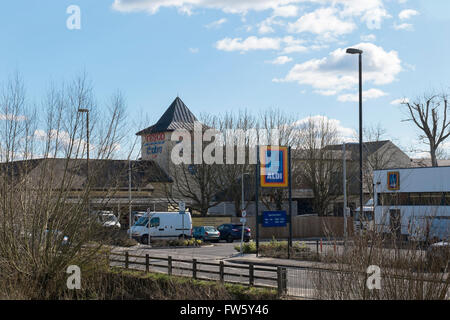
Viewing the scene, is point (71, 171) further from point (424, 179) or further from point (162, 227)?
point (424, 179)

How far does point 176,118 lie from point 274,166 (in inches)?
1435

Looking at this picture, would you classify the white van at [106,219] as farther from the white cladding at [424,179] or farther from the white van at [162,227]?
the white cladding at [424,179]

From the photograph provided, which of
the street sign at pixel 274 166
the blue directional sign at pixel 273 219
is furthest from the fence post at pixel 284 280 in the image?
the blue directional sign at pixel 273 219

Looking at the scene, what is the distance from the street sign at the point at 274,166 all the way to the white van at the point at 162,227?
1008 centimetres

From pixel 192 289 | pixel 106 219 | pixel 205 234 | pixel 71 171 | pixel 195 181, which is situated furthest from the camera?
pixel 195 181

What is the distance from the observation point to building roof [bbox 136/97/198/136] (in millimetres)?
60250

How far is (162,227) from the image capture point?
3700 centimetres

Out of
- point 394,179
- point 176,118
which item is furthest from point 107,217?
point 176,118

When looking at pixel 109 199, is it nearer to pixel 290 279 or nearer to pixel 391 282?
pixel 290 279
